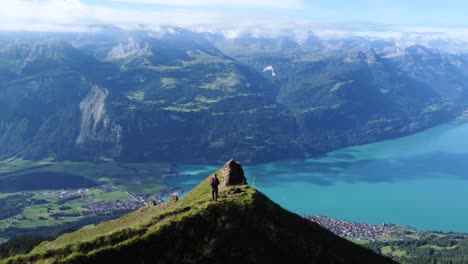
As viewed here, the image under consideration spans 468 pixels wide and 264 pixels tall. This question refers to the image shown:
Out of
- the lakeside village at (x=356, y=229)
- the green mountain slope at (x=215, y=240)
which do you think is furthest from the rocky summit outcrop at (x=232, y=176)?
the lakeside village at (x=356, y=229)

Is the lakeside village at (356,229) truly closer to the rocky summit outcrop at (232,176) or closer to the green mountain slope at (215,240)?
the rocky summit outcrop at (232,176)

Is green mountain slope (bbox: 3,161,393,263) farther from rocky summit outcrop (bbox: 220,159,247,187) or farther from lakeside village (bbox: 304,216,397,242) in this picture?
lakeside village (bbox: 304,216,397,242)

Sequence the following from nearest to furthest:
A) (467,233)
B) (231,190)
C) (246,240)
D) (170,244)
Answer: (170,244), (246,240), (231,190), (467,233)

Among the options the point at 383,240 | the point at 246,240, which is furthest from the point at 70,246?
the point at 383,240

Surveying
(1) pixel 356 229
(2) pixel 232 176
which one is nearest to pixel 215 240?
(2) pixel 232 176

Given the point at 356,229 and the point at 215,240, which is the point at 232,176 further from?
the point at 356,229

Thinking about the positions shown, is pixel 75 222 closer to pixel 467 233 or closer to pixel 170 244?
pixel 467 233
